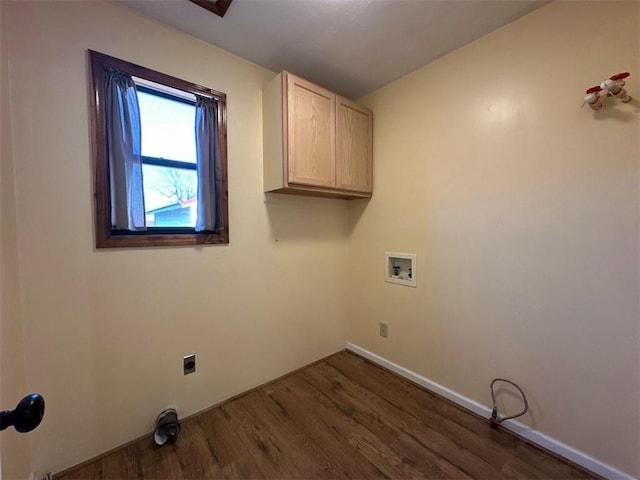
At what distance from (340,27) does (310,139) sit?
70 cm

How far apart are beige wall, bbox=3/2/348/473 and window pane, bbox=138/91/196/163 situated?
8.0 inches

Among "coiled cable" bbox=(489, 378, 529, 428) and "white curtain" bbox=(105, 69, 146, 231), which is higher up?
"white curtain" bbox=(105, 69, 146, 231)

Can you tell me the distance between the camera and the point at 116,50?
150 cm

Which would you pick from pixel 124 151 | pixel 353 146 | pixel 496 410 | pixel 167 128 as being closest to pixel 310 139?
pixel 353 146

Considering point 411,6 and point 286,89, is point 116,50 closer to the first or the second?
point 286,89

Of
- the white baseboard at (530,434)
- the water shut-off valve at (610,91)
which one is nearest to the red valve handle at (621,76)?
the water shut-off valve at (610,91)

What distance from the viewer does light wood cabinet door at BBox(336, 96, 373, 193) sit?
2.20 m

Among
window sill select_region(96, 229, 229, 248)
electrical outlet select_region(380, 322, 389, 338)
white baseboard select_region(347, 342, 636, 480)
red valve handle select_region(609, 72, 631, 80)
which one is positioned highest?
red valve handle select_region(609, 72, 631, 80)

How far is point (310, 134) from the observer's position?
2.00m

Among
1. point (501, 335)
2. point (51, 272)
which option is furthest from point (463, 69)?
point (51, 272)

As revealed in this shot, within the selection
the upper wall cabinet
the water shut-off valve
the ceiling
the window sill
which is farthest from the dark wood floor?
the ceiling

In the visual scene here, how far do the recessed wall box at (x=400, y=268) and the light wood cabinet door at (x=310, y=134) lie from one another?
85 cm

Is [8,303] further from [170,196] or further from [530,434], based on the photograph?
[530,434]

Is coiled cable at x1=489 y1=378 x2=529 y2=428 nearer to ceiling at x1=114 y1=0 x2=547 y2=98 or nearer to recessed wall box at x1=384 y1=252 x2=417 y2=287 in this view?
recessed wall box at x1=384 y1=252 x2=417 y2=287
